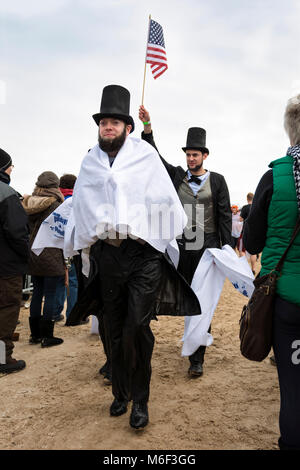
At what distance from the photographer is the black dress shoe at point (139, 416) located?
2936 mm

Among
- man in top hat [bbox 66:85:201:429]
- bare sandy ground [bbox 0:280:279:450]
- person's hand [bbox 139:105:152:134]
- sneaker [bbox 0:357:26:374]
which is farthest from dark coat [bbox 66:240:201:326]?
sneaker [bbox 0:357:26:374]

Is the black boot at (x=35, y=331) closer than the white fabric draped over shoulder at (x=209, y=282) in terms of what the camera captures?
No

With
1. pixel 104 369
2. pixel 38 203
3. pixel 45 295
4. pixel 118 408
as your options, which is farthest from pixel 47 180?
pixel 118 408

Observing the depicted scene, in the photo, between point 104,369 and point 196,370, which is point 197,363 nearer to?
point 196,370

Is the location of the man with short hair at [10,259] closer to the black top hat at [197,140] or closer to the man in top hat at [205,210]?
the man in top hat at [205,210]

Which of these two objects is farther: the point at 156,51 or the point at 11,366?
the point at 156,51

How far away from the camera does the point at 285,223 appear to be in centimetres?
213

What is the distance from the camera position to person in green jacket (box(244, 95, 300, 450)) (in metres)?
2.07

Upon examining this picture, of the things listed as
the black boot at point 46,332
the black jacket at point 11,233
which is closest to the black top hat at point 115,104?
the black jacket at point 11,233

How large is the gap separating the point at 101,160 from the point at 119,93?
58 centimetres

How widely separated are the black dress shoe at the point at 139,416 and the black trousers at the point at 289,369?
116 centimetres

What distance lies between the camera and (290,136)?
225 cm

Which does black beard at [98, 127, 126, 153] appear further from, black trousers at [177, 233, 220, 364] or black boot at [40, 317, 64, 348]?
black boot at [40, 317, 64, 348]

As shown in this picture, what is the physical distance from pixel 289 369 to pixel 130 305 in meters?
1.21
